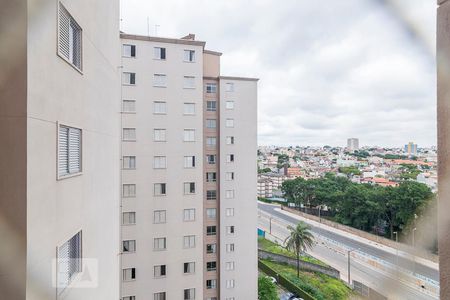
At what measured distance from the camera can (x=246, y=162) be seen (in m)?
12.0

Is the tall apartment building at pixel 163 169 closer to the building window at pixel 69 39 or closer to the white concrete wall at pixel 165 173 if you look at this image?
the white concrete wall at pixel 165 173

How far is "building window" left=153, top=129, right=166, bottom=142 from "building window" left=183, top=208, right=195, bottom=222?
2.60 metres

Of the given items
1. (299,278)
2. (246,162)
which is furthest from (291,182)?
(246,162)

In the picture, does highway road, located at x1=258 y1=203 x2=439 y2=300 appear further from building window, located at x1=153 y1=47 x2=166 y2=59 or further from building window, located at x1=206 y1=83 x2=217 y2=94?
building window, located at x1=153 y1=47 x2=166 y2=59

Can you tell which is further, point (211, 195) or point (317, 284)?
point (317, 284)

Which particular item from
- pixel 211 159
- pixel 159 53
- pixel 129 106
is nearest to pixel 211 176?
pixel 211 159

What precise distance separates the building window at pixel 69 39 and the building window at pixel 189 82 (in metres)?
7.91

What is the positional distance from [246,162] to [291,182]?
18.2 meters

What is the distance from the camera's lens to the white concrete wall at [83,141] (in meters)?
1.70

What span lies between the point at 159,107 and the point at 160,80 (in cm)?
93

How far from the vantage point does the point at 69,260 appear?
2.38 metres

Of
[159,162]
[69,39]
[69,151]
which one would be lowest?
[159,162]

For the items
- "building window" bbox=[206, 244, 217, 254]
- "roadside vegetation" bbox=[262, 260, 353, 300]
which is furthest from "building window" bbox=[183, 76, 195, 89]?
"roadside vegetation" bbox=[262, 260, 353, 300]

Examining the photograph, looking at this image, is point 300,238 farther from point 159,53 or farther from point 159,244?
point 159,53
